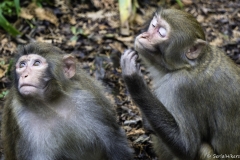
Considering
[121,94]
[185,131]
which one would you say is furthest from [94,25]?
[185,131]

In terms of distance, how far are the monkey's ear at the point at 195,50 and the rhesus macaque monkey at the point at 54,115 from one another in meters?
1.31

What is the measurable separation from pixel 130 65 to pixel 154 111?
0.62 m

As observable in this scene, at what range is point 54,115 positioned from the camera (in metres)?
6.42

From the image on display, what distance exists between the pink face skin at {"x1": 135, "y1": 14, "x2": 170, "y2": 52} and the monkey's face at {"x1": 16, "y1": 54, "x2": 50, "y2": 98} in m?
1.22

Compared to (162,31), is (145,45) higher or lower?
lower

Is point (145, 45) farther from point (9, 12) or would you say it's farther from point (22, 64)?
point (9, 12)

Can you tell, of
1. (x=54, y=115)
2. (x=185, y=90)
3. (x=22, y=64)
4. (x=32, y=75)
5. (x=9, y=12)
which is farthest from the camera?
(x=9, y=12)

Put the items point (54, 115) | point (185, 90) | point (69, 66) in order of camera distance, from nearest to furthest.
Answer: point (185, 90) < point (54, 115) < point (69, 66)

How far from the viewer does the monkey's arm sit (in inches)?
243

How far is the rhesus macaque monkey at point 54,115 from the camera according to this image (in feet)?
20.4

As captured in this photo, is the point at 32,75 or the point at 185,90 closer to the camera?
the point at 32,75

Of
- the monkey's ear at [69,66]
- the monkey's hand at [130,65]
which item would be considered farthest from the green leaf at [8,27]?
the monkey's hand at [130,65]

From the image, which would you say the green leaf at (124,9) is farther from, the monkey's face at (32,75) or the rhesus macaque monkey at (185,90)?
the monkey's face at (32,75)

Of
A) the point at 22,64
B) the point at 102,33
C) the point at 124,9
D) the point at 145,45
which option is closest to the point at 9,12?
the point at 102,33
